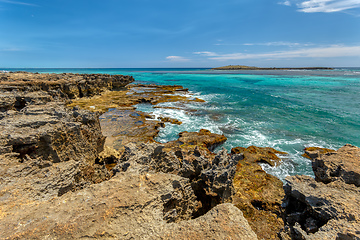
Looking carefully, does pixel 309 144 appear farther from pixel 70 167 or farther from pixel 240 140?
pixel 70 167

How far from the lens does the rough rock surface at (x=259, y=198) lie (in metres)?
6.53

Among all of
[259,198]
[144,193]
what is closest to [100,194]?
[144,193]

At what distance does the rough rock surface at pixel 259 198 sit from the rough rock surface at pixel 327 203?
1311 mm

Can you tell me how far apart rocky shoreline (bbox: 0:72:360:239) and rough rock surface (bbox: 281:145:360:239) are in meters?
0.02

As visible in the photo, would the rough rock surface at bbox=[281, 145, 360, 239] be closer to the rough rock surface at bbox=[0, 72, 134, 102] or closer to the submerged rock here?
the submerged rock

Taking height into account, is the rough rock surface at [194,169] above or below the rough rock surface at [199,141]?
above

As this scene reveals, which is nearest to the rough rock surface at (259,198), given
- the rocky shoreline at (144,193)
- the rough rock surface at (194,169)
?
the rocky shoreline at (144,193)

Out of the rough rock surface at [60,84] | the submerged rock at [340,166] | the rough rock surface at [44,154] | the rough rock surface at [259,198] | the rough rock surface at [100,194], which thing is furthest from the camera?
the rough rock surface at [60,84]

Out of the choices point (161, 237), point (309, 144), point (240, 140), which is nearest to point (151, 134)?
point (240, 140)

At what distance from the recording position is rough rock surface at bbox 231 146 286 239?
6527 mm

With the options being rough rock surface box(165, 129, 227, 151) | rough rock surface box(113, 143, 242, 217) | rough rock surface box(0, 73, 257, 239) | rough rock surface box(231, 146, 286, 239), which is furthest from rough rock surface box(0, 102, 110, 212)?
rough rock surface box(165, 129, 227, 151)

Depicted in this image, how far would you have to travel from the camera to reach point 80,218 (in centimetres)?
326

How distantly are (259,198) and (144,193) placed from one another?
21.4ft

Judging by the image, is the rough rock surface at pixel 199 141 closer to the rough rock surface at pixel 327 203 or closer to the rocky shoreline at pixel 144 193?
the rocky shoreline at pixel 144 193
